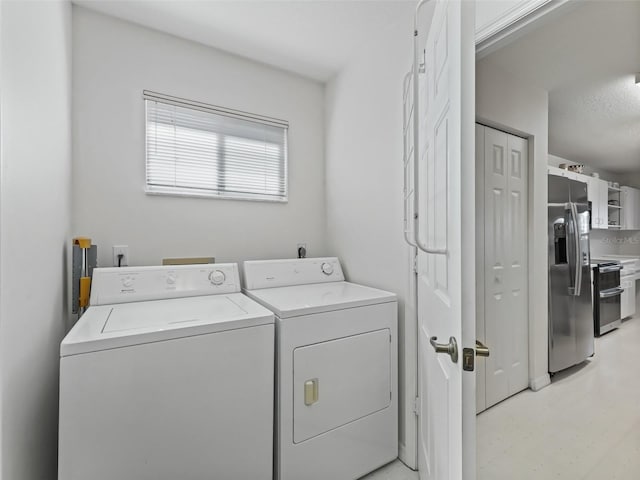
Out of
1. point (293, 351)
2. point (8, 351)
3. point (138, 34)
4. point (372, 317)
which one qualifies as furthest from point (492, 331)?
point (138, 34)

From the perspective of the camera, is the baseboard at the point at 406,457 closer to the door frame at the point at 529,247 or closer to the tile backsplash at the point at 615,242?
the door frame at the point at 529,247

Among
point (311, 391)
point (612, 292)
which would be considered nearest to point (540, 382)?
point (612, 292)

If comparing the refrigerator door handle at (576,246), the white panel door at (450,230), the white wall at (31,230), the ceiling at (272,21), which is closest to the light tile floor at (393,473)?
the white panel door at (450,230)

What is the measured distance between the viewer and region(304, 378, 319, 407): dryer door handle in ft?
4.56

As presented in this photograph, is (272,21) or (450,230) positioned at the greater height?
(272,21)

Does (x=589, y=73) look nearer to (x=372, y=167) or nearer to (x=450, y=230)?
(x=372, y=167)

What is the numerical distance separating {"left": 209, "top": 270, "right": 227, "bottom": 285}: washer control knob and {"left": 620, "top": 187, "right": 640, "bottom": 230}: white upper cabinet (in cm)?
387

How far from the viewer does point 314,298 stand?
Result: 163 cm

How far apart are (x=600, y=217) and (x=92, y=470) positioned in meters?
4.11

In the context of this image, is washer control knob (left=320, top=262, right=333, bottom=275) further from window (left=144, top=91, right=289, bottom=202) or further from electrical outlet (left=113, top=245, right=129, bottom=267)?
electrical outlet (left=113, top=245, right=129, bottom=267)

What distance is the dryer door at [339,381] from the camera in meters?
1.38

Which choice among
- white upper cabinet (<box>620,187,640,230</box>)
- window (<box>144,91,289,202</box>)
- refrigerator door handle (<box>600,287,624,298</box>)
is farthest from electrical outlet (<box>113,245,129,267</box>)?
white upper cabinet (<box>620,187,640,230</box>)

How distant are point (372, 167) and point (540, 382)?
2.23 m

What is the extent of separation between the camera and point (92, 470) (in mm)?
1007
